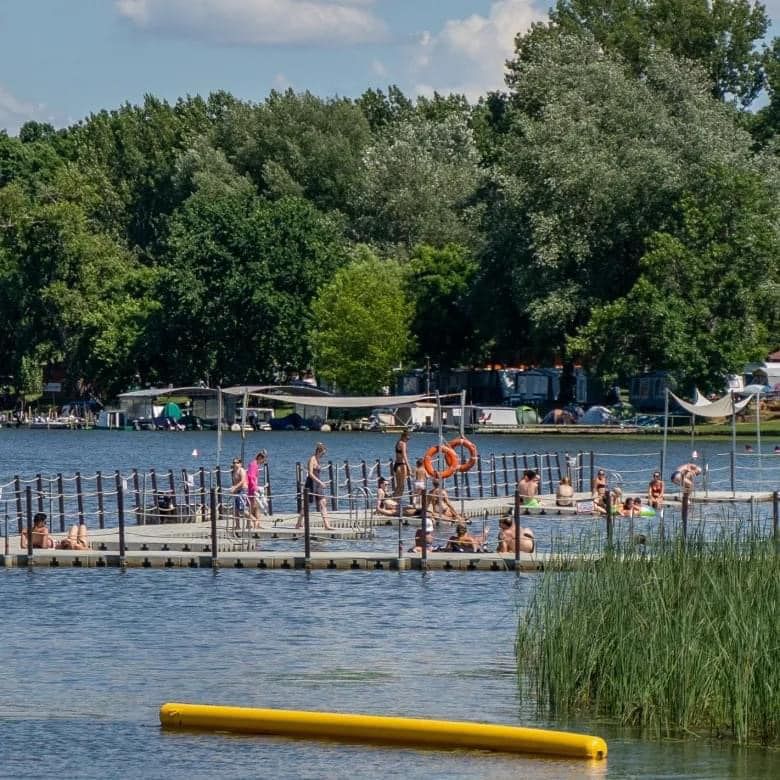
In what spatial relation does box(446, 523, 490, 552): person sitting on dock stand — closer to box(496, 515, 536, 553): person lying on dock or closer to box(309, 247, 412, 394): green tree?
box(496, 515, 536, 553): person lying on dock

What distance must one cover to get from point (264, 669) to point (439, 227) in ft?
303

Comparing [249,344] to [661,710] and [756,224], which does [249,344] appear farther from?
[661,710]

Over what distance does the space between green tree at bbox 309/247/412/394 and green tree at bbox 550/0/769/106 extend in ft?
63.0

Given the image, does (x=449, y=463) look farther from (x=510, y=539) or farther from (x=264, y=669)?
(x=264, y=669)

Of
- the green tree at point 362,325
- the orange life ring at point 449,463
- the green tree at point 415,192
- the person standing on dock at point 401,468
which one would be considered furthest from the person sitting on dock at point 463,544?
the green tree at point 362,325

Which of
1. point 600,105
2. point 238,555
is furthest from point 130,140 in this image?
point 238,555

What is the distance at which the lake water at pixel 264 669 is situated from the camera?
19.8m

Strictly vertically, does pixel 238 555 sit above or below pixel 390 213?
below

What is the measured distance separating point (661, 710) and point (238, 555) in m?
17.4

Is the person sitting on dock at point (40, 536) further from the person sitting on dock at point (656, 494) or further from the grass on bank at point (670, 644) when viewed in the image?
the grass on bank at point (670, 644)

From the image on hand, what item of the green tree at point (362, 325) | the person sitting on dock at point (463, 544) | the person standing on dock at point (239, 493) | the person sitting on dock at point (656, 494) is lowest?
the person sitting on dock at point (463, 544)

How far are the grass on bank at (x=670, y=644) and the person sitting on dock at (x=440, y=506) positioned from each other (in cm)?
1772

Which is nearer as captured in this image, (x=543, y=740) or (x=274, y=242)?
(x=543, y=740)

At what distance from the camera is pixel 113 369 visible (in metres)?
130
